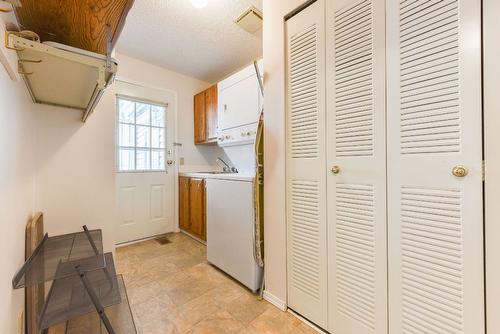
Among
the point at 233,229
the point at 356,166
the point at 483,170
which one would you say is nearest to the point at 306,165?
the point at 356,166

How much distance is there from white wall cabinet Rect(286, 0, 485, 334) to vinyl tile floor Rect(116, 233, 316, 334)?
0.81 ft

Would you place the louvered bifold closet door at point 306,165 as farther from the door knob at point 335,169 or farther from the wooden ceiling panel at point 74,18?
Result: the wooden ceiling panel at point 74,18

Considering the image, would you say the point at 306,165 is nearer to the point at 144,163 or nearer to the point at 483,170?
the point at 483,170

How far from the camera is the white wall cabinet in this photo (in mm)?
856

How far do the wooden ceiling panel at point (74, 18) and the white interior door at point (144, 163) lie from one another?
2.05 meters

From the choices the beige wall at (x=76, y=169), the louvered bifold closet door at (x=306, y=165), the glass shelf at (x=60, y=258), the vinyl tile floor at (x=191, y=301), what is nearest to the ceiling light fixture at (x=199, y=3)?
the louvered bifold closet door at (x=306, y=165)

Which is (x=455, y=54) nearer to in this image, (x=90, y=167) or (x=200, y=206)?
(x=90, y=167)

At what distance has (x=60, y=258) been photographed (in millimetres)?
1140

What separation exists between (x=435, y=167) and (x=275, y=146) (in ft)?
2.93

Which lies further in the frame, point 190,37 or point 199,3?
point 190,37

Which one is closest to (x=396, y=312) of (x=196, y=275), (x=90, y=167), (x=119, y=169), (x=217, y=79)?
(x=196, y=275)

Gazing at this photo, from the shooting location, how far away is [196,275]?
2.01m

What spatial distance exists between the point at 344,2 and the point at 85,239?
6.96 ft

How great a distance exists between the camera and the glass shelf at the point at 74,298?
104 centimetres
